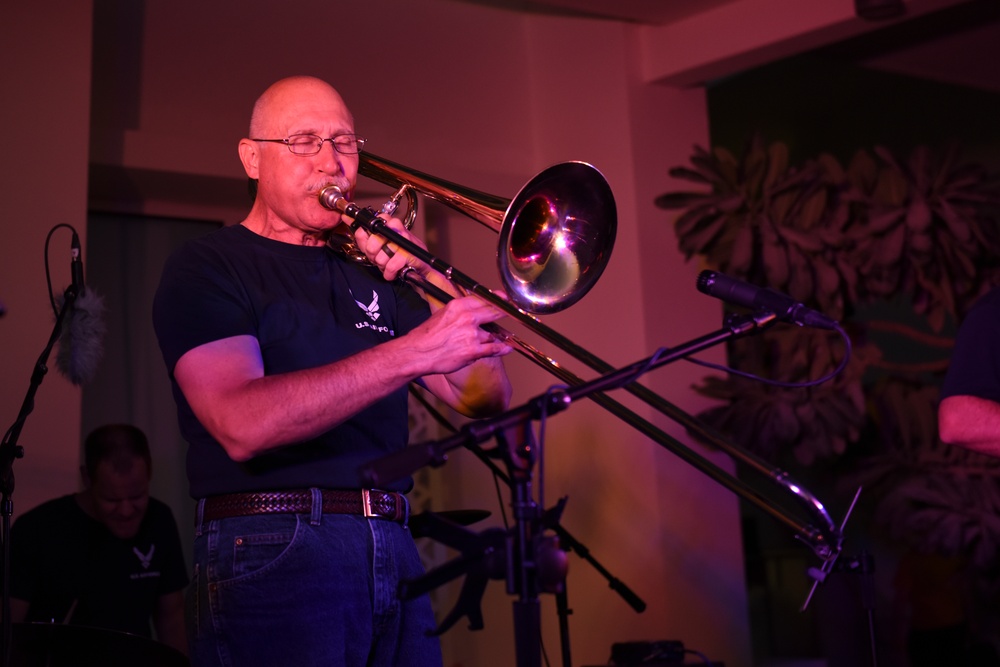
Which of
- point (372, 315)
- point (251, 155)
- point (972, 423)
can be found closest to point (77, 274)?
point (251, 155)

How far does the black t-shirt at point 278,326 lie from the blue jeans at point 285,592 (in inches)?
3.3

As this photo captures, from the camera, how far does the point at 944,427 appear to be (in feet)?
9.66

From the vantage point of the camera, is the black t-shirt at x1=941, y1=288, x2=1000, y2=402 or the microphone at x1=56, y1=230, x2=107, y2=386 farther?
the microphone at x1=56, y1=230, x2=107, y2=386

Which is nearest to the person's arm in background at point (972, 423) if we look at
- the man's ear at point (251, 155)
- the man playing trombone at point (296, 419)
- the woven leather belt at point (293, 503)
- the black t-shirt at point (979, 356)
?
the black t-shirt at point (979, 356)

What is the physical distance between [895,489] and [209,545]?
10.4 ft

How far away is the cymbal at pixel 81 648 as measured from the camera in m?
2.51

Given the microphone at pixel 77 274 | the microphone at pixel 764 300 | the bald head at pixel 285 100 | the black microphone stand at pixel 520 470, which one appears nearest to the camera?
the black microphone stand at pixel 520 470

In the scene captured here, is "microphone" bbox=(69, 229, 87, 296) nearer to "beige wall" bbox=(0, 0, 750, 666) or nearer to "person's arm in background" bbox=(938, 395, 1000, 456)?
"beige wall" bbox=(0, 0, 750, 666)

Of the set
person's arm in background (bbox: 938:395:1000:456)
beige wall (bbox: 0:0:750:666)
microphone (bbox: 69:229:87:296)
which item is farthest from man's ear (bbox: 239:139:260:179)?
beige wall (bbox: 0:0:750:666)

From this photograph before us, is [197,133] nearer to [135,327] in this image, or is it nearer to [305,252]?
[135,327]

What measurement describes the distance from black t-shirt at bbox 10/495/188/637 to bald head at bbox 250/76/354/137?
2.04 meters

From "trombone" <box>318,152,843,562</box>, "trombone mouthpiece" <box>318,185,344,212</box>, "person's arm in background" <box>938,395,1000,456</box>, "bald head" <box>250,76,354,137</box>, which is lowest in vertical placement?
"person's arm in background" <box>938,395,1000,456</box>

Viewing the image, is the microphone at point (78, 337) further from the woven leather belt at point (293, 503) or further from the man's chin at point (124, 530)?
the woven leather belt at point (293, 503)

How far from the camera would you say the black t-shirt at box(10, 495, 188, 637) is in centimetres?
381
